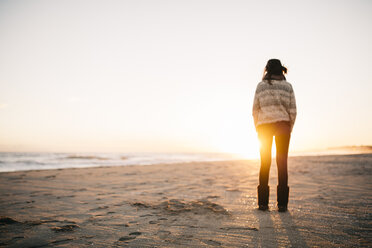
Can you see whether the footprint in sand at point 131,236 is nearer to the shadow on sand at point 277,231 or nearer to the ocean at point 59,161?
the shadow on sand at point 277,231

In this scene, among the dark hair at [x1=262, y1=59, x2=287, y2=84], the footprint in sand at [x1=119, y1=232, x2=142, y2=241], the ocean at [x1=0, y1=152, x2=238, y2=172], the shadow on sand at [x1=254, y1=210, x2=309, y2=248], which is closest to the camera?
the shadow on sand at [x1=254, y1=210, x2=309, y2=248]

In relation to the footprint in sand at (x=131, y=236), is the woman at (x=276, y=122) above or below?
Answer: above

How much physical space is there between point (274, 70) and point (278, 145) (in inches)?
39.5

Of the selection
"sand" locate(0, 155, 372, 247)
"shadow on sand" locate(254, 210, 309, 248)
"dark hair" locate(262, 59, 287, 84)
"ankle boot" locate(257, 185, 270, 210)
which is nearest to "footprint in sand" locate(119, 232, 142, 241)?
"sand" locate(0, 155, 372, 247)

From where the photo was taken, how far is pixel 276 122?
8.05 ft

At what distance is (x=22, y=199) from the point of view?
302 cm

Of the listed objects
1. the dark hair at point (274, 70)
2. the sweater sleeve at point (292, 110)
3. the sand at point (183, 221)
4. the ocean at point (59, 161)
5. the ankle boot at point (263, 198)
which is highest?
the dark hair at point (274, 70)

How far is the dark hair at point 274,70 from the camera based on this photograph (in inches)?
103

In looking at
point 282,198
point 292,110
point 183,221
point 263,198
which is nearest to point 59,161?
point 183,221

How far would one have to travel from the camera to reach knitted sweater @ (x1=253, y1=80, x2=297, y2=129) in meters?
2.47

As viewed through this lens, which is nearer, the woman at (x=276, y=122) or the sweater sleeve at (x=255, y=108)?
the woman at (x=276, y=122)

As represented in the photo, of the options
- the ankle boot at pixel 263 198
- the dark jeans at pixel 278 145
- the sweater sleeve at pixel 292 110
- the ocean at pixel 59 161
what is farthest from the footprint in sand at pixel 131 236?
the ocean at pixel 59 161

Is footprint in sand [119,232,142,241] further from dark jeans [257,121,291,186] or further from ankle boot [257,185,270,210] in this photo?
dark jeans [257,121,291,186]

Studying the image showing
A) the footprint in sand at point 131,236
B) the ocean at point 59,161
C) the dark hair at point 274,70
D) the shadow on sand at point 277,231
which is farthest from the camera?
the ocean at point 59,161
